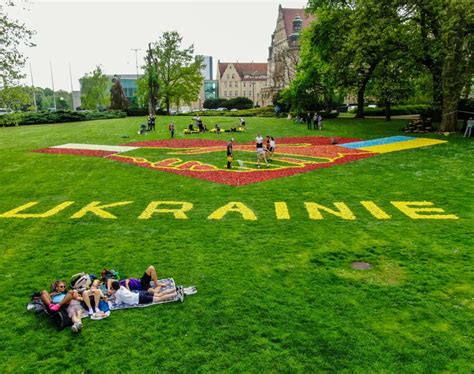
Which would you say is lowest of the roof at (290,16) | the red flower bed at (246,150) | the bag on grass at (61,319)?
the bag on grass at (61,319)

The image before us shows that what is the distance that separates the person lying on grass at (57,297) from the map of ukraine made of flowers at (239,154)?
1123 cm

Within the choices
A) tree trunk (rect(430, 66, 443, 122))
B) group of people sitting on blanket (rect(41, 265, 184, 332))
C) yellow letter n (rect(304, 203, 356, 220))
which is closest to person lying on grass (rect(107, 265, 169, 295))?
group of people sitting on blanket (rect(41, 265, 184, 332))

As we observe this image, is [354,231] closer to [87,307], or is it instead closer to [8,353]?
[87,307]

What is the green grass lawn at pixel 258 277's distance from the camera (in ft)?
22.5

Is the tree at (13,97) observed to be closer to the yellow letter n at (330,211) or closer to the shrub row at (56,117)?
the yellow letter n at (330,211)

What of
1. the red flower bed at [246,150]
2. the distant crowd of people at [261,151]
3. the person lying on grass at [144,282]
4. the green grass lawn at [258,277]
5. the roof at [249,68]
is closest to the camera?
the green grass lawn at [258,277]

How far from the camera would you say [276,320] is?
7.82 m

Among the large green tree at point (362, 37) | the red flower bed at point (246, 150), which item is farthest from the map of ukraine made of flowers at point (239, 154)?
the large green tree at point (362, 37)

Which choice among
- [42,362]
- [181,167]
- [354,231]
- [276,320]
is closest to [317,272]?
[276,320]

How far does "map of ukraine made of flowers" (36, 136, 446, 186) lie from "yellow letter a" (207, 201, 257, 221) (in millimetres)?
3491

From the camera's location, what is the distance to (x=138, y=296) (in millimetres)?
8500

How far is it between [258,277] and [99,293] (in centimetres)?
362

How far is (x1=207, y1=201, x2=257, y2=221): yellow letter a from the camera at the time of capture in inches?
555

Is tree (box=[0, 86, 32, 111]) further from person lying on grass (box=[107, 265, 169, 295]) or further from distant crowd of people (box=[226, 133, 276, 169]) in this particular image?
person lying on grass (box=[107, 265, 169, 295])
